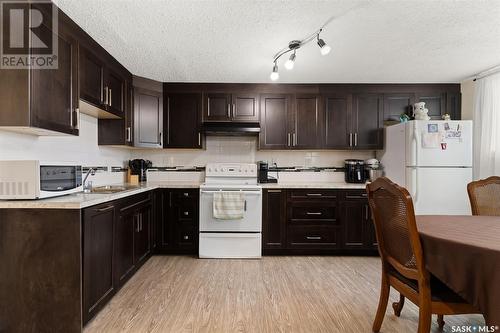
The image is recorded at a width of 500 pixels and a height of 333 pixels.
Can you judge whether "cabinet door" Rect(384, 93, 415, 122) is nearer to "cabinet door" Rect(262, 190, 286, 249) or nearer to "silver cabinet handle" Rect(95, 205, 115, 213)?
"cabinet door" Rect(262, 190, 286, 249)

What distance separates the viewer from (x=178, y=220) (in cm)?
342

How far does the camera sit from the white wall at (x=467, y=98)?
11.4 ft

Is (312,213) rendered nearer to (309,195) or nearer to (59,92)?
(309,195)

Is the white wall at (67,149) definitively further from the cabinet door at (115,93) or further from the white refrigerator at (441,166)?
the white refrigerator at (441,166)

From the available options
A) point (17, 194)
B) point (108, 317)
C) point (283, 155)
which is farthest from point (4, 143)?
point (283, 155)

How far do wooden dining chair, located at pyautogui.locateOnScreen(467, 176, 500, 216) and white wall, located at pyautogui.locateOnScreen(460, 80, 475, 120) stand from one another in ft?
5.84

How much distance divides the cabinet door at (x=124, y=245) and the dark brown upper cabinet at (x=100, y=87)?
1066mm

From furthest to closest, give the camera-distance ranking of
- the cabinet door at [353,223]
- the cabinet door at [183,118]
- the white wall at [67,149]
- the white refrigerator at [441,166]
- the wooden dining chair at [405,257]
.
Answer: the cabinet door at [183,118]
the cabinet door at [353,223]
the white refrigerator at [441,166]
the white wall at [67,149]
the wooden dining chair at [405,257]

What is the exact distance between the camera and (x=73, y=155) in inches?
104

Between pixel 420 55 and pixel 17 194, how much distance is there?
3.60 m

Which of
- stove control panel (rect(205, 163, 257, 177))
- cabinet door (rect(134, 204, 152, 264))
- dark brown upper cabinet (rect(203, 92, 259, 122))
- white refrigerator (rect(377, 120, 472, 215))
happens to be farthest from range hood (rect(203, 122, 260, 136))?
white refrigerator (rect(377, 120, 472, 215))

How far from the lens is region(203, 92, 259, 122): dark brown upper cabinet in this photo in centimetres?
369
